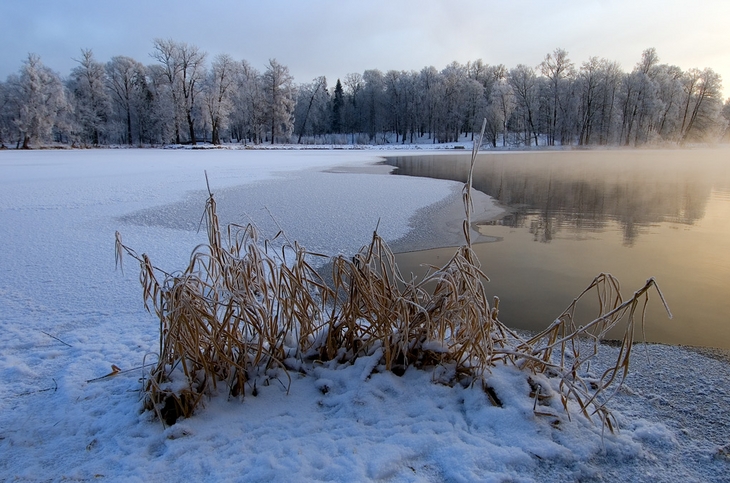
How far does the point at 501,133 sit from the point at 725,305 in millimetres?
42120

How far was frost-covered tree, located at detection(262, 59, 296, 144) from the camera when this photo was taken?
3894 cm

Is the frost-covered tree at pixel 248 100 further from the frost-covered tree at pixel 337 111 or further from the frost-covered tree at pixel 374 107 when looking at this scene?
the frost-covered tree at pixel 374 107

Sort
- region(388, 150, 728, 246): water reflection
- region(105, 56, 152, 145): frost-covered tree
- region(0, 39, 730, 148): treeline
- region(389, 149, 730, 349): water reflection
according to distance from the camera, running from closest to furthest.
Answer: region(389, 149, 730, 349): water reflection
region(388, 150, 728, 246): water reflection
region(0, 39, 730, 148): treeline
region(105, 56, 152, 145): frost-covered tree

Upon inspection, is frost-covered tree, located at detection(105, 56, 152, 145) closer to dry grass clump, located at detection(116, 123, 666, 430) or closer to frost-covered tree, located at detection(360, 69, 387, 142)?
frost-covered tree, located at detection(360, 69, 387, 142)

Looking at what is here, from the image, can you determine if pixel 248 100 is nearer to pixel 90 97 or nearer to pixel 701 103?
pixel 90 97

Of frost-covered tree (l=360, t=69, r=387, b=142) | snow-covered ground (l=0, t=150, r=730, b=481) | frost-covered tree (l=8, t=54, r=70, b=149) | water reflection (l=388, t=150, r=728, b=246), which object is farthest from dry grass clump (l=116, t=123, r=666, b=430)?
frost-covered tree (l=360, t=69, r=387, b=142)

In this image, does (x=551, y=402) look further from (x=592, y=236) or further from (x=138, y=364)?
(x=592, y=236)

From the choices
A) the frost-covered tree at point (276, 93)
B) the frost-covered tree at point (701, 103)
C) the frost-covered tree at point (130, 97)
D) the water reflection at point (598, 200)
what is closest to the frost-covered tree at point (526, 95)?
the frost-covered tree at point (701, 103)

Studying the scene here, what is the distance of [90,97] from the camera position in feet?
118

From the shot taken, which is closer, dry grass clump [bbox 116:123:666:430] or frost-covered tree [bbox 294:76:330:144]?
dry grass clump [bbox 116:123:666:430]

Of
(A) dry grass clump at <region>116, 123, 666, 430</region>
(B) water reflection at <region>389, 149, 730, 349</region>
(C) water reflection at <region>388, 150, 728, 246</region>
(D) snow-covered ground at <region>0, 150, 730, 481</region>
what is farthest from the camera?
(C) water reflection at <region>388, 150, 728, 246</region>

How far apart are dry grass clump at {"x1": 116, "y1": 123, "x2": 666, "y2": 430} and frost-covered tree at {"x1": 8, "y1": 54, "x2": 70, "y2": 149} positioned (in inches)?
1386

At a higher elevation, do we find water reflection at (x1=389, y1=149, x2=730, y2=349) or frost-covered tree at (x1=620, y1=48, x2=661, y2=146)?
frost-covered tree at (x1=620, y1=48, x2=661, y2=146)

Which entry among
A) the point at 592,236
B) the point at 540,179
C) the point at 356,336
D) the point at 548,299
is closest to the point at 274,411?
the point at 356,336
